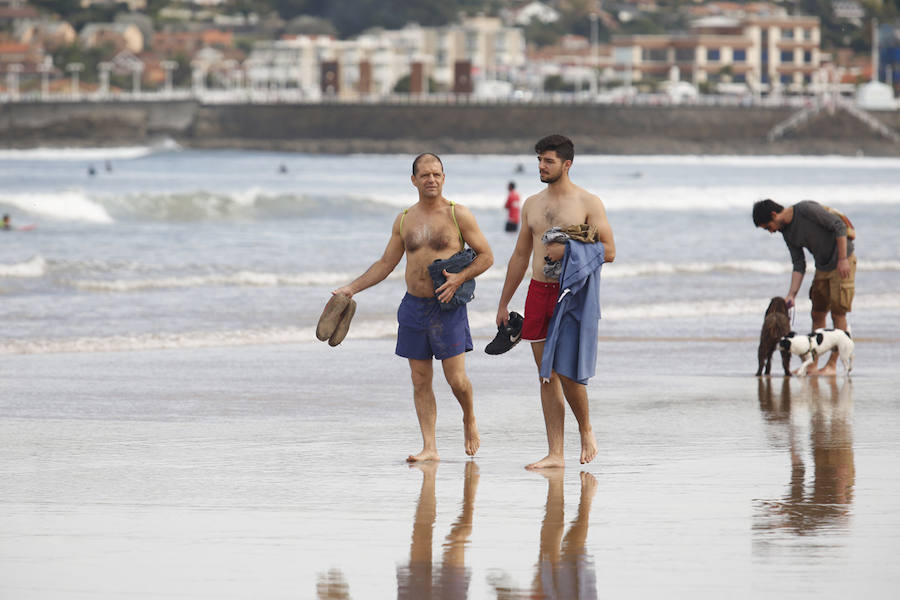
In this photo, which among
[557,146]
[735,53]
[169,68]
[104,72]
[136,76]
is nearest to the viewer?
[557,146]

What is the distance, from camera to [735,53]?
162 m

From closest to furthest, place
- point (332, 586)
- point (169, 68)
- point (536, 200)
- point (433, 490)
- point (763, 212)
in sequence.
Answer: point (332, 586) < point (433, 490) < point (536, 200) < point (763, 212) < point (169, 68)

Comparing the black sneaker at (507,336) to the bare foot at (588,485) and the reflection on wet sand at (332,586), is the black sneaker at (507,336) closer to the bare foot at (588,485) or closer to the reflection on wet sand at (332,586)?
the bare foot at (588,485)

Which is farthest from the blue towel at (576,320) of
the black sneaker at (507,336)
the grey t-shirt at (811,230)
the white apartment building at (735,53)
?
the white apartment building at (735,53)

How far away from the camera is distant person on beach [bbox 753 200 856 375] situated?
9.47 m

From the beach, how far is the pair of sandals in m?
0.54

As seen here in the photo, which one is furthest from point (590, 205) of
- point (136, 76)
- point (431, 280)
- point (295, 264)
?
point (136, 76)

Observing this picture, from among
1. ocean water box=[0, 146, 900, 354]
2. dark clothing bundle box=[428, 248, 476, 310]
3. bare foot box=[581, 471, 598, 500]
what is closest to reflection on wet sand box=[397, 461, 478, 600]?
bare foot box=[581, 471, 598, 500]

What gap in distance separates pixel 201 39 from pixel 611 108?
102537 millimetres

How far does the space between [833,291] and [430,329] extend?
13.7 feet

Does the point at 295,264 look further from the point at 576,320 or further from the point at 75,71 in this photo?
the point at 75,71

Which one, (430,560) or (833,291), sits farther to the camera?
(833,291)

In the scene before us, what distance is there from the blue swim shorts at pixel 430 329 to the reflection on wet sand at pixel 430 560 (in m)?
0.86

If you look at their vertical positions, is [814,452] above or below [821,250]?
below
